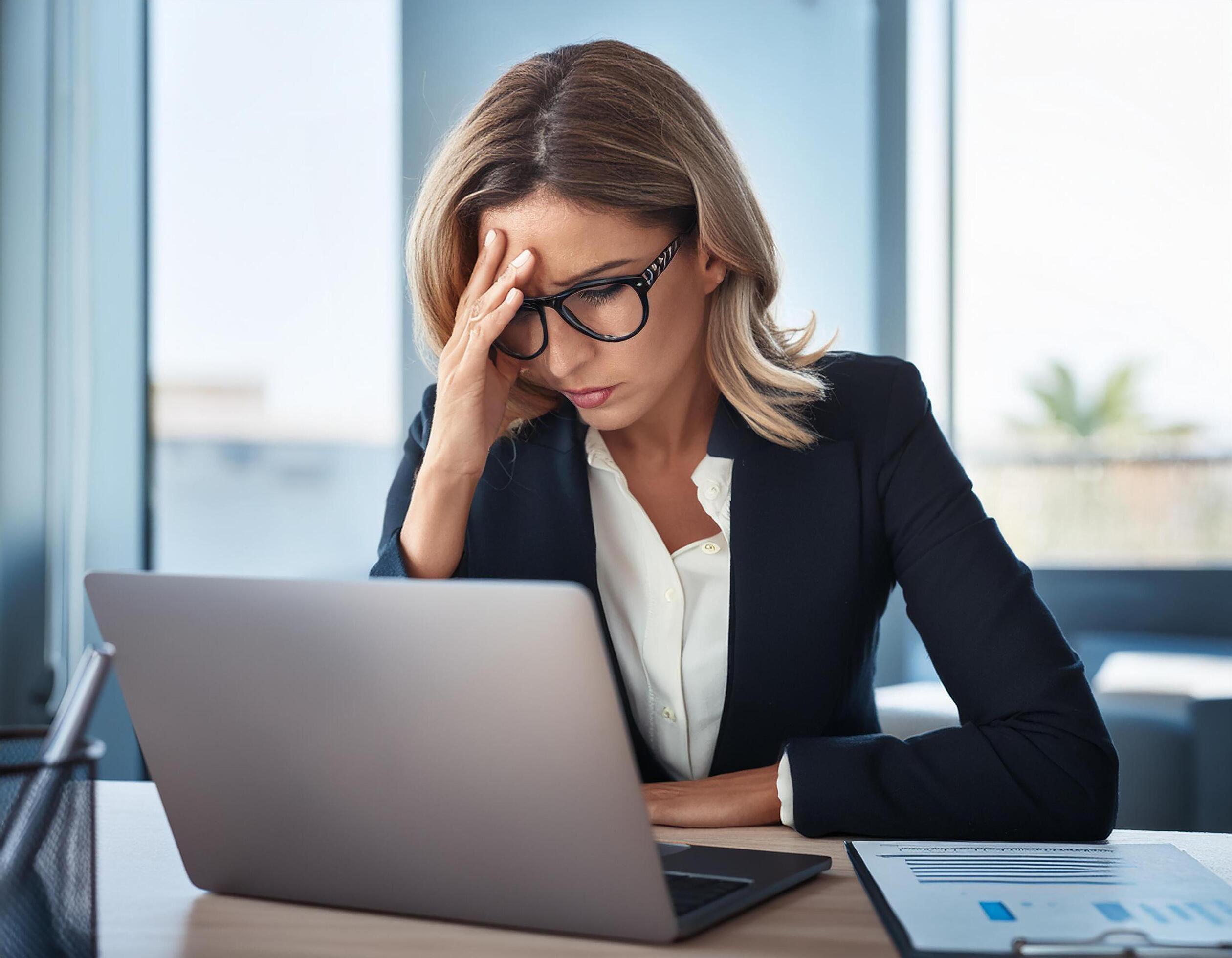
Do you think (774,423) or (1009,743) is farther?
(774,423)

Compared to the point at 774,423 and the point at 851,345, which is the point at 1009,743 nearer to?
the point at 774,423

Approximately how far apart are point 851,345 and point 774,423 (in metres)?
2.23

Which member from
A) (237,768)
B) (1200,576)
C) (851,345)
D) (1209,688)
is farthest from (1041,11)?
(237,768)

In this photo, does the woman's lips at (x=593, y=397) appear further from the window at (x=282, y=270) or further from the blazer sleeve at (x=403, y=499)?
the window at (x=282, y=270)

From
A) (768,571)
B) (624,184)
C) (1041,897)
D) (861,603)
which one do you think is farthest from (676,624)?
(1041,897)

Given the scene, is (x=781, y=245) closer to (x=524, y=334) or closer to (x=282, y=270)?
(x=524, y=334)

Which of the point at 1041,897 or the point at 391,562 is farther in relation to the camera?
the point at 391,562

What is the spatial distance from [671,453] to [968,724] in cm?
58

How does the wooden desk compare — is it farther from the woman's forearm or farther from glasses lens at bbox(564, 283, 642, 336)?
glasses lens at bbox(564, 283, 642, 336)

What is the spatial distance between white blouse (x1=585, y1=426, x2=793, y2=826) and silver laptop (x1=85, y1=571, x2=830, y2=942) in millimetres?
596

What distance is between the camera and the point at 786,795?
1039 mm

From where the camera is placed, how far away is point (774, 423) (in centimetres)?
143

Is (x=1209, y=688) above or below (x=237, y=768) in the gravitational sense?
below

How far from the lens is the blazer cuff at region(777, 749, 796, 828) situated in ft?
3.38
